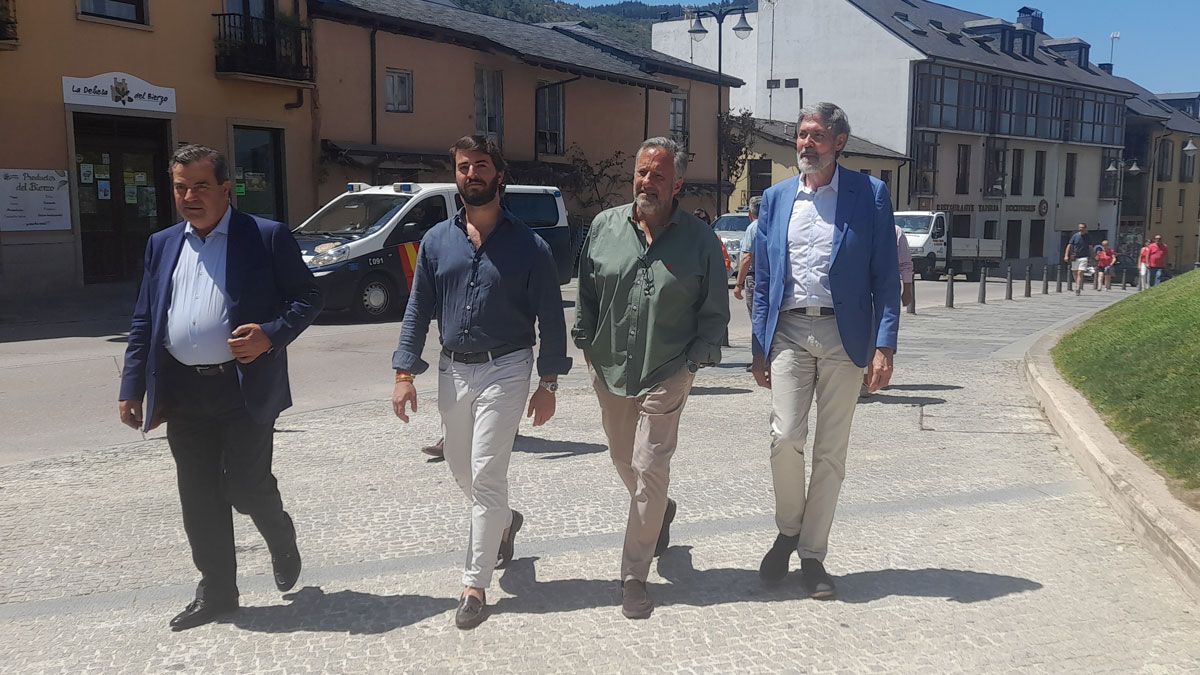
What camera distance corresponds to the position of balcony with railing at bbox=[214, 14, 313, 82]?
63.5 feet

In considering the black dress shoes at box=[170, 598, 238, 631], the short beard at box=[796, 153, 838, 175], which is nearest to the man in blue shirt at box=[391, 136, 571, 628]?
the black dress shoes at box=[170, 598, 238, 631]

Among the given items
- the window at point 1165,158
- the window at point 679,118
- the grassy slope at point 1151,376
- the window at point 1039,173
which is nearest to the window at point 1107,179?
the window at point 1039,173

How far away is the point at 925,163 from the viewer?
4669 centimetres

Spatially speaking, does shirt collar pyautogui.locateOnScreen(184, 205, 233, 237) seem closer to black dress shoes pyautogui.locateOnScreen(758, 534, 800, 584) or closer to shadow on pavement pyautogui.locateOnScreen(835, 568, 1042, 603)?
black dress shoes pyautogui.locateOnScreen(758, 534, 800, 584)

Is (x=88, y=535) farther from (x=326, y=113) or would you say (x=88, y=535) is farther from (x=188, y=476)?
(x=326, y=113)

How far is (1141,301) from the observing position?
515 inches

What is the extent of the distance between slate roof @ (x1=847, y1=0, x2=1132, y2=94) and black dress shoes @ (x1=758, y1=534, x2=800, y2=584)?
44370 mm

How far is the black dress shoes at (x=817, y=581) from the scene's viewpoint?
406cm

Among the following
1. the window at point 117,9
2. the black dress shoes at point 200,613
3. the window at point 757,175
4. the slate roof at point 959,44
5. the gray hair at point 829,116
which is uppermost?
the slate roof at point 959,44

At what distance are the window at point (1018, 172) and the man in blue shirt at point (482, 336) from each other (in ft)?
174

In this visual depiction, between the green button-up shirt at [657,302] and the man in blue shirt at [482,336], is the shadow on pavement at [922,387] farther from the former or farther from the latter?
the man in blue shirt at [482,336]

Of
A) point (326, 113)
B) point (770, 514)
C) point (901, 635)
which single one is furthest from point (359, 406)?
point (326, 113)

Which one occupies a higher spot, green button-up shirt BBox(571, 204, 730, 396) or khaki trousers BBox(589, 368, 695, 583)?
green button-up shirt BBox(571, 204, 730, 396)

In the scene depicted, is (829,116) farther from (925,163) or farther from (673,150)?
(925,163)
